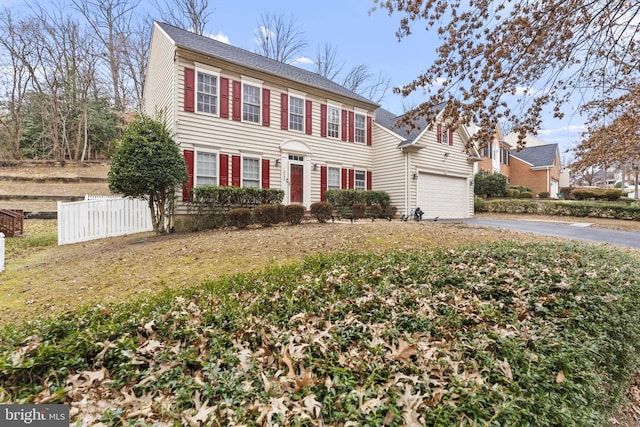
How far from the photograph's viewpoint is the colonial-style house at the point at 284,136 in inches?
408

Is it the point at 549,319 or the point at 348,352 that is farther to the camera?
the point at 549,319

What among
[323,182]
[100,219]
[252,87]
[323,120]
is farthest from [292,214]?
[100,219]

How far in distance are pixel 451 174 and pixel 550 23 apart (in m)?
12.4

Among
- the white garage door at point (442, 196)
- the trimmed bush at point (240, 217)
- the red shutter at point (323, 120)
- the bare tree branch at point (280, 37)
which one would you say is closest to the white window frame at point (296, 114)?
the red shutter at point (323, 120)

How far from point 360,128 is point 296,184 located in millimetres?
4819

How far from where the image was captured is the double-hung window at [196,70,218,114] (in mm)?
10461

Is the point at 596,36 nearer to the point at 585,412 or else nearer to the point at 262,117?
the point at 585,412

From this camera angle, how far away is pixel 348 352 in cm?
206

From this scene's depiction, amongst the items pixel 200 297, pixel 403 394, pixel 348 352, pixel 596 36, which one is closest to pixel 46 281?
pixel 200 297

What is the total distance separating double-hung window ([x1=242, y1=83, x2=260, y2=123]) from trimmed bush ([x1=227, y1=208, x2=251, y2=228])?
4.04 metres

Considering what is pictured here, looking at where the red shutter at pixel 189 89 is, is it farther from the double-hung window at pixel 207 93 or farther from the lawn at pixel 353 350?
the lawn at pixel 353 350

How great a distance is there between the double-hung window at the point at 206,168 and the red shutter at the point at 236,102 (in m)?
1.70

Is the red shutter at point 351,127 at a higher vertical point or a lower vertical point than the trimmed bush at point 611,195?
higher

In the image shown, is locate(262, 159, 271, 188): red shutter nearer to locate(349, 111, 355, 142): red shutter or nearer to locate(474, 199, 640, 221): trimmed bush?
locate(349, 111, 355, 142): red shutter
